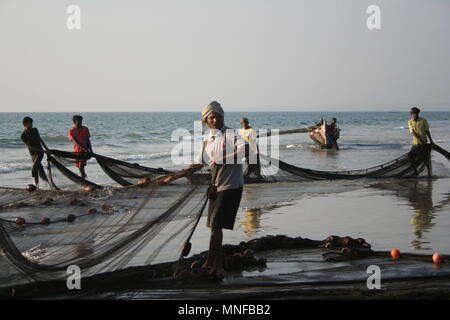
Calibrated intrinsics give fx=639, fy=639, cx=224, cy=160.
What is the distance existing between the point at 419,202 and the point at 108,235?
5979 mm

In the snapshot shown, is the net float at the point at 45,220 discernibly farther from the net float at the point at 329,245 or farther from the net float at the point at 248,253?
the net float at the point at 329,245

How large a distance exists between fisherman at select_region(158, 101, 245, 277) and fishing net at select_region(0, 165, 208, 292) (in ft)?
0.87

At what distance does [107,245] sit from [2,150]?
24.6 meters

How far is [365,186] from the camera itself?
12.2 metres

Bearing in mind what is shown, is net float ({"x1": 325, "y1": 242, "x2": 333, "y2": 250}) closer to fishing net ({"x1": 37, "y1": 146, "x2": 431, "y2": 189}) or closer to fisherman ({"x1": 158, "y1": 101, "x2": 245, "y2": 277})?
fisherman ({"x1": 158, "y1": 101, "x2": 245, "y2": 277})

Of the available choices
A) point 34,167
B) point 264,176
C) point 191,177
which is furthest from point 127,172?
point 191,177

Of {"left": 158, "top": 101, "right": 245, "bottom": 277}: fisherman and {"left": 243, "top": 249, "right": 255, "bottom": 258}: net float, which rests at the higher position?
{"left": 158, "top": 101, "right": 245, "bottom": 277}: fisherman

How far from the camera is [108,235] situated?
546 cm

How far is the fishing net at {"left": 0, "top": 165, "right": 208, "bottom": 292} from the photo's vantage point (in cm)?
499

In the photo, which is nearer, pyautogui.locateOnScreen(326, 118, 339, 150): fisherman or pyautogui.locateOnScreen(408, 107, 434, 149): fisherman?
pyautogui.locateOnScreen(408, 107, 434, 149): fisherman

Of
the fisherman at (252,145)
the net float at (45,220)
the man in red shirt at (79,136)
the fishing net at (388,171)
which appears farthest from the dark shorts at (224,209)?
the fishing net at (388,171)

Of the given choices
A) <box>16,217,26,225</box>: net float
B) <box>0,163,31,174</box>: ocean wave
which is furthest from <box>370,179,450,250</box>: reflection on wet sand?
<box>0,163,31,174</box>: ocean wave

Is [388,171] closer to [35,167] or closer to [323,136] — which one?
[35,167]
